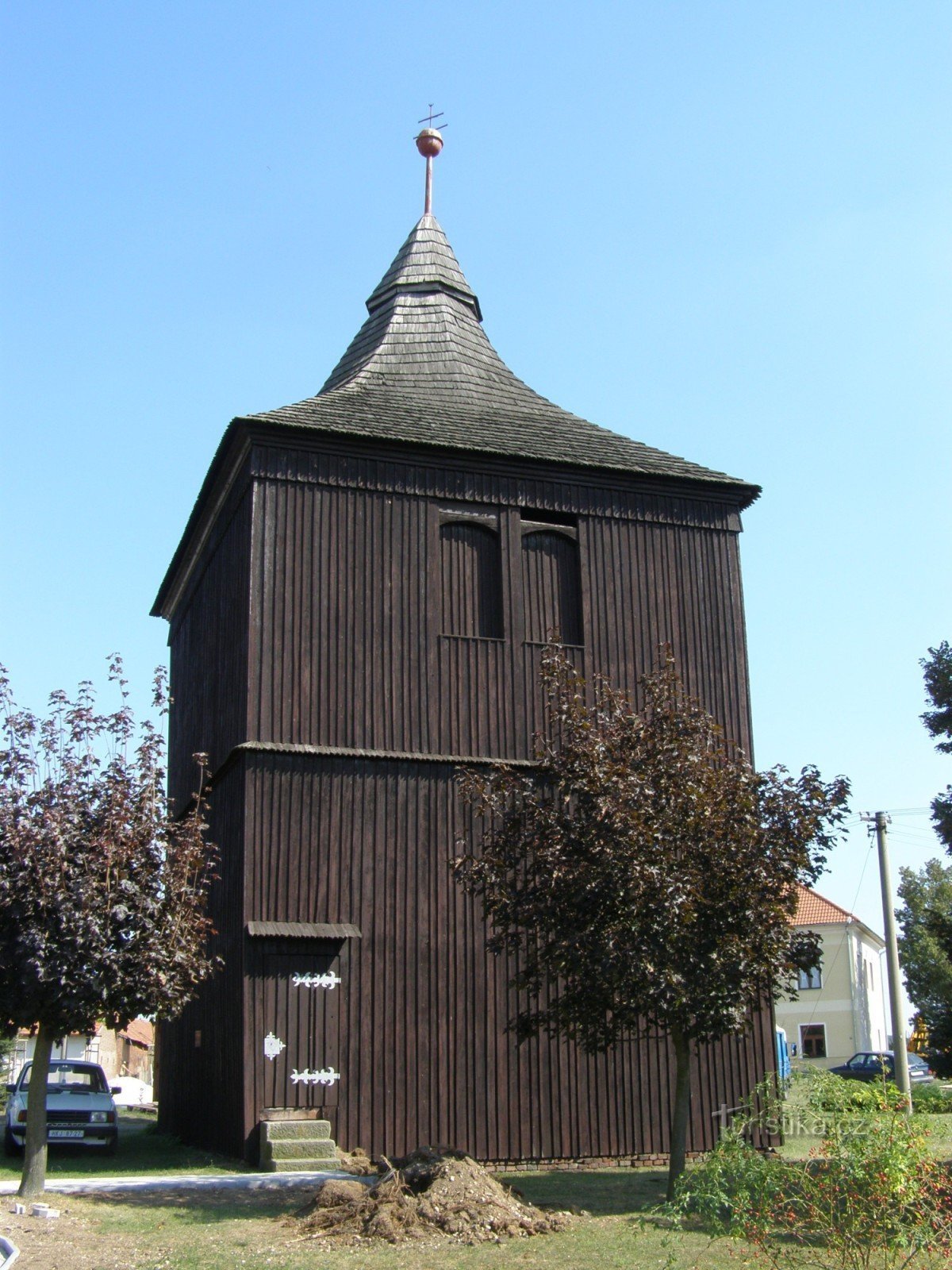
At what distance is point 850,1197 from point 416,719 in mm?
10760

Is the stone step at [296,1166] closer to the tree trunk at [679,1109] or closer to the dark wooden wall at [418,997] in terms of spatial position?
the dark wooden wall at [418,997]

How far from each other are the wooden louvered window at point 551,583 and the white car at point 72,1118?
9.12m

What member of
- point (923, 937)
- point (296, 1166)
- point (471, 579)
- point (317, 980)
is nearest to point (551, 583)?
point (471, 579)

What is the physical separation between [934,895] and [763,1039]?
3554 cm

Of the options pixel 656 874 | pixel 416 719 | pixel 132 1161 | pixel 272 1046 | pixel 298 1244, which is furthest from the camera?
pixel 416 719

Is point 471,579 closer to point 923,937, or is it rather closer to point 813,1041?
point 923,937

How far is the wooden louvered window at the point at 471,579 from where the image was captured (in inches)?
782

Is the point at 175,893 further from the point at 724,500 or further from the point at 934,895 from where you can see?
the point at 934,895

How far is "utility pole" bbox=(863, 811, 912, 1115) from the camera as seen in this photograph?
28.6 metres

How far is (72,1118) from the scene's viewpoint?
64.2 ft

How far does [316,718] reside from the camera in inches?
736

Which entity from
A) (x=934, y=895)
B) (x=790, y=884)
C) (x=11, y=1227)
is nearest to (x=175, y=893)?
(x=11, y=1227)

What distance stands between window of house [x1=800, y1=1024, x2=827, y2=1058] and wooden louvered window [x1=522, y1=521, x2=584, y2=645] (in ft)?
133

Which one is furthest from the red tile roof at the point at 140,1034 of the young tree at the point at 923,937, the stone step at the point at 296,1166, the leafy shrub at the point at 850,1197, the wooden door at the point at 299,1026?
the leafy shrub at the point at 850,1197
